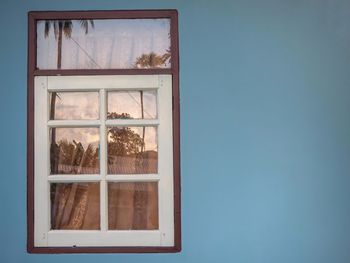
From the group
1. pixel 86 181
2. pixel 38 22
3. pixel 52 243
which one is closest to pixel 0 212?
pixel 52 243

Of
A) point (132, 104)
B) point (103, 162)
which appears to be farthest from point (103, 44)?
point (103, 162)

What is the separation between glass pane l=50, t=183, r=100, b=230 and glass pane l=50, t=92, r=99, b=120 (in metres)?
0.50

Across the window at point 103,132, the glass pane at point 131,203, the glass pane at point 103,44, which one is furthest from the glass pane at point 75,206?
the glass pane at point 103,44

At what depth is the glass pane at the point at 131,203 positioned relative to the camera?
361 cm

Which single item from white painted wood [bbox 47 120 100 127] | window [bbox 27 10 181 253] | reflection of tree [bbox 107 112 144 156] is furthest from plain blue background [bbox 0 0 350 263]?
reflection of tree [bbox 107 112 144 156]

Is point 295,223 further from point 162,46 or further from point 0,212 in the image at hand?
point 0,212

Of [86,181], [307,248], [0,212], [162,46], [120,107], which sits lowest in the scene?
[307,248]

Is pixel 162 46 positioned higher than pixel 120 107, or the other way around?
pixel 162 46

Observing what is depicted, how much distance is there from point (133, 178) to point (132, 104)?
0.54 meters

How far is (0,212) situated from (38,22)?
1.41m

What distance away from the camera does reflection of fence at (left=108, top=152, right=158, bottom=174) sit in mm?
3623

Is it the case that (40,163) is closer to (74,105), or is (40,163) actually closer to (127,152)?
(74,105)

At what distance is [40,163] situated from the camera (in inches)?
142

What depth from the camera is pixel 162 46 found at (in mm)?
3641
